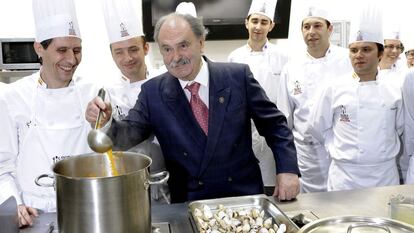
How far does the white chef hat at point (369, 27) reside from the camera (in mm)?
2137

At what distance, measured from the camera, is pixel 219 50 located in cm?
369

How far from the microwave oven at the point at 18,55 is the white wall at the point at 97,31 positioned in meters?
0.26

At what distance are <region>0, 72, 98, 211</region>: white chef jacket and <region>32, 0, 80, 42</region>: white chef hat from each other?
195 millimetres

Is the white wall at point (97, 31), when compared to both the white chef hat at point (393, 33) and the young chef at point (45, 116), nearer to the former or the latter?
the white chef hat at point (393, 33)

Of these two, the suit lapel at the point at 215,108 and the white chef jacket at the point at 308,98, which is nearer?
the suit lapel at the point at 215,108

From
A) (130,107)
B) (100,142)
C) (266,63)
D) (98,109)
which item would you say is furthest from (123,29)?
(266,63)

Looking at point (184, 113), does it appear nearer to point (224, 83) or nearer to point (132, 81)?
point (224, 83)

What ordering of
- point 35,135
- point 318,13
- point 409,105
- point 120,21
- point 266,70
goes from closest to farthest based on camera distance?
point 35,135 < point 120,21 < point 409,105 < point 318,13 < point 266,70

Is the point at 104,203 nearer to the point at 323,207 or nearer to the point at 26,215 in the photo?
the point at 26,215

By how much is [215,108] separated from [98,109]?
436mm

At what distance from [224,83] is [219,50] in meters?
2.18

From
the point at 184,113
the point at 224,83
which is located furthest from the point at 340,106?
the point at 184,113

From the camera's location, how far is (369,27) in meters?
2.16

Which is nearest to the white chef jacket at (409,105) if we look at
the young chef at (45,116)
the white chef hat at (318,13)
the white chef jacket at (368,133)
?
the white chef jacket at (368,133)
